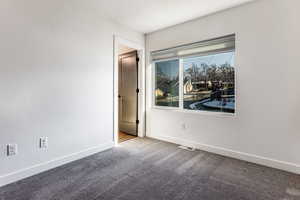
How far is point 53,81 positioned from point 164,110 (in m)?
2.14

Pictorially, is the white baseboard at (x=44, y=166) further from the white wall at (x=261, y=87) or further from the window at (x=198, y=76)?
the white wall at (x=261, y=87)

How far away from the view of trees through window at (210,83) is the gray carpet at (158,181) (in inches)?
36.4

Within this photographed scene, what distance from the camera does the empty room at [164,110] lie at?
189 centimetres

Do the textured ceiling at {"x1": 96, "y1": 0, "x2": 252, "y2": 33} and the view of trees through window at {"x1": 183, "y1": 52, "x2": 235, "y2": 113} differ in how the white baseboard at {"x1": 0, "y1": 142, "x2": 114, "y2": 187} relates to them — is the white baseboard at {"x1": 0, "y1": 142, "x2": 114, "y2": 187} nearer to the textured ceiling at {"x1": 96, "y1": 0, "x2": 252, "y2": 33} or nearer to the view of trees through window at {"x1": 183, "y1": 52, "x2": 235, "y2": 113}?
the view of trees through window at {"x1": 183, "y1": 52, "x2": 235, "y2": 113}

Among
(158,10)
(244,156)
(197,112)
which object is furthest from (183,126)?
(158,10)

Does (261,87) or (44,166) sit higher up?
(261,87)

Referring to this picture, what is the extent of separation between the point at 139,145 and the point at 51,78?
195 centimetres

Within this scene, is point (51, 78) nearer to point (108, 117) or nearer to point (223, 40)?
point (108, 117)

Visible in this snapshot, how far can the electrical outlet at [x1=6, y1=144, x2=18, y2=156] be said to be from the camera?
192cm

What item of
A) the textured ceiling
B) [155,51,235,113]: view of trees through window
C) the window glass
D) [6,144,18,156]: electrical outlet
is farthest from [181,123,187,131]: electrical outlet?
[6,144,18,156]: electrical outlet

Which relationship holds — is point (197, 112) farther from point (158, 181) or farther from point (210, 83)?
point (158, 181)

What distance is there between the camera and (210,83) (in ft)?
9.94

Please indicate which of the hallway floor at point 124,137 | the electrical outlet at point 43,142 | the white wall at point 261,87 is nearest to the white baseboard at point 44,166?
the electrical outlet at point 43,142

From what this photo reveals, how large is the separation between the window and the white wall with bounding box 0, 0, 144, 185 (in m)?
1.20
